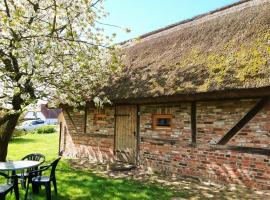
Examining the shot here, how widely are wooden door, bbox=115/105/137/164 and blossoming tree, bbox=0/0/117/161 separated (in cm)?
165

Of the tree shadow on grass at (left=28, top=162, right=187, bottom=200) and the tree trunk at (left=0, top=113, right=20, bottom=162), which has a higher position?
the tree trunk at (left=0, top=113, right=20, bottom=162)

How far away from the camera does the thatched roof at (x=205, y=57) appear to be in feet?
20.7

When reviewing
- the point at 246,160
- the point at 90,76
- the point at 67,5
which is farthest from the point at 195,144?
the point at 67,5

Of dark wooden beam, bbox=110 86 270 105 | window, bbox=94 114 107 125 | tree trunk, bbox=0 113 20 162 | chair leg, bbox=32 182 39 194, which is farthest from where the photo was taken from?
window, bbox=94 114 107 125

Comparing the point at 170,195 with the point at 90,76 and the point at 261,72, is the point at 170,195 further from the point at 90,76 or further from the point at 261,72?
the point at 90,76

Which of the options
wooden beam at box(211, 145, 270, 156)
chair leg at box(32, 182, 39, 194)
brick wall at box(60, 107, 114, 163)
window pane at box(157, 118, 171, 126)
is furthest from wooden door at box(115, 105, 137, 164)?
chair leg at box(32, 182, 39, 194)

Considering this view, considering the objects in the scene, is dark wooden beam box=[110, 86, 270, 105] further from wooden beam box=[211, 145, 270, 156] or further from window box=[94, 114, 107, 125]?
window box=[94, 114, 107, 125]

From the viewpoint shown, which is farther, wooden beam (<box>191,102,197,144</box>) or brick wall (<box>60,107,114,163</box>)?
brick wall (<box>60,107,114,163</box>)

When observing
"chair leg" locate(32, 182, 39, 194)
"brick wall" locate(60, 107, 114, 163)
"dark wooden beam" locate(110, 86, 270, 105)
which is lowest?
"chair leg" locate(32, 182, 39, 194)

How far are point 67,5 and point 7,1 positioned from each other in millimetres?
1598

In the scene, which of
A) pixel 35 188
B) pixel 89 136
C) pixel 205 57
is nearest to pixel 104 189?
pixel 35 188

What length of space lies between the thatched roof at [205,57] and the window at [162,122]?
1.00 m

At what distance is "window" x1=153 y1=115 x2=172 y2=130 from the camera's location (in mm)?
8133

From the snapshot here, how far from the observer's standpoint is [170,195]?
587 centimetres
